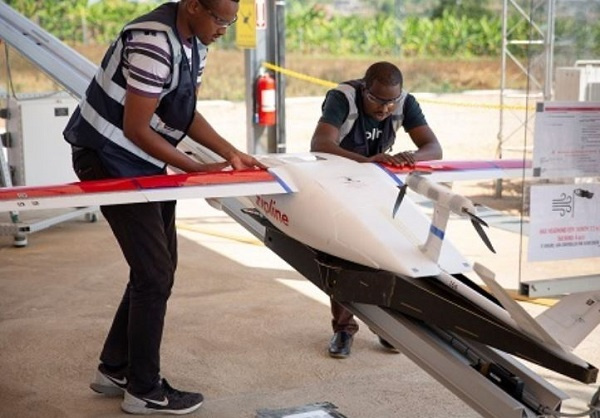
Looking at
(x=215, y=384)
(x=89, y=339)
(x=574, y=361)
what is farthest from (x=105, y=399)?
(x=574, y=361)

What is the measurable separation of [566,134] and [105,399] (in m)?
2.22

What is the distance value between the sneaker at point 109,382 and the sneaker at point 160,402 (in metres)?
0.12

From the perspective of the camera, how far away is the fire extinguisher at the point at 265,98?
8289 millimetres

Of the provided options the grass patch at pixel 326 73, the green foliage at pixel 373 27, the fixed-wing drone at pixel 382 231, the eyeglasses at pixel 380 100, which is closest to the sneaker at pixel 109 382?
the fixed-wing drone at pixel 382 231

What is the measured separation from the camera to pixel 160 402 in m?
3.74

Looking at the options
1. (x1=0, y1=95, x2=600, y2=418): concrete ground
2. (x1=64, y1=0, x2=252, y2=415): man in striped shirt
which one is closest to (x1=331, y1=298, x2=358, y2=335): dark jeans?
(x1=0, y1=95, x2=600, y2=418): concrete ground

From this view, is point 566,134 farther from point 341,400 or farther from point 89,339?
point 89,339

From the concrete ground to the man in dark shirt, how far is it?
47 cm

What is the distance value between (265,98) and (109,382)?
473 cm

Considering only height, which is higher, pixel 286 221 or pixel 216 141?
pixel 216 141

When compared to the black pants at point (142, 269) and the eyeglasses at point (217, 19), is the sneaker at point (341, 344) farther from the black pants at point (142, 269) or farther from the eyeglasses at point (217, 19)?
the eyeglasses at point (217, 19)

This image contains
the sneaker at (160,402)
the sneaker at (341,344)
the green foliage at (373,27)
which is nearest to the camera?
the sneaker at (160,402)

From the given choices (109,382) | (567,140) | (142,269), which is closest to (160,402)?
(109,382)

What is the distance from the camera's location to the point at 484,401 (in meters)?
2.70
